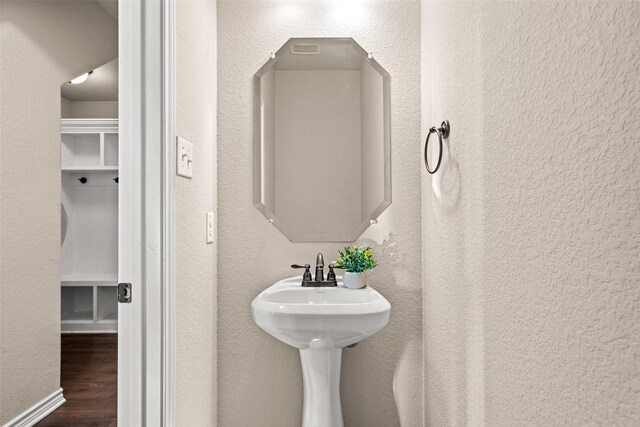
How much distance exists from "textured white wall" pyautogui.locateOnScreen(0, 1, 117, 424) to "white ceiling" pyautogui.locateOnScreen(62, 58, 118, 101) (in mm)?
979

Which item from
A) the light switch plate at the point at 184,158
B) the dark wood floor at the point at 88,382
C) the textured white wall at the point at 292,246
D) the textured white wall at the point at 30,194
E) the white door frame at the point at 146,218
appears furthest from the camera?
the dark wood floor at the point at 88,382

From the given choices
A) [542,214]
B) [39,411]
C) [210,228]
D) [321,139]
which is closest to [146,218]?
[210,228]

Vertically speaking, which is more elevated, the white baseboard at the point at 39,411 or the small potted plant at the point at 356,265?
the small potted plant at the point at 356,265

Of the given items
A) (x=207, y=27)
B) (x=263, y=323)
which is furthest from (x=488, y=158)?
(x=207, y=27)

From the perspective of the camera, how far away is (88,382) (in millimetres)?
2547

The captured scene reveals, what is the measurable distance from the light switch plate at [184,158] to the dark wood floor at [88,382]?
5.02ft

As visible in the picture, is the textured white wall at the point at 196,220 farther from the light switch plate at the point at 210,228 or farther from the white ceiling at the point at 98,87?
the white ceiling at the point at 98,87

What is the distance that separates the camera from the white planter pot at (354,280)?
1652 mm

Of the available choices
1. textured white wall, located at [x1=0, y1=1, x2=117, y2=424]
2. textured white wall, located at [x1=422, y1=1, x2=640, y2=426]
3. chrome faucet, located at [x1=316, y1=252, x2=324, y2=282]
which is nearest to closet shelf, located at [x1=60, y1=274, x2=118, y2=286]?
textured white wall, located at [x1=0, y1=1, x2=117, y2=424]

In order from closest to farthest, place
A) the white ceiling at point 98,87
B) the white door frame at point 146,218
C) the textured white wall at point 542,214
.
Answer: the textured white wall at point 542,214, the white door frame at point 146,218, the white ceiling at point 98,87

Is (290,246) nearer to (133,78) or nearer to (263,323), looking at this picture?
(263,323)

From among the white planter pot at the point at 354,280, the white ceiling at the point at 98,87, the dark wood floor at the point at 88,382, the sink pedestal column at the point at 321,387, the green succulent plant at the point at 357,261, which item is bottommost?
the dark wood floor at the point at 88,382

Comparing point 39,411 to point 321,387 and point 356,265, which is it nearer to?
point 321,387

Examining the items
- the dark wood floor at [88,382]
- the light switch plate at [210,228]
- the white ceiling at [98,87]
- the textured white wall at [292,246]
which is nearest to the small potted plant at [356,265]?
the textured white wall at [292,246]
